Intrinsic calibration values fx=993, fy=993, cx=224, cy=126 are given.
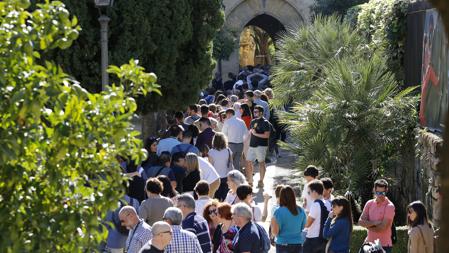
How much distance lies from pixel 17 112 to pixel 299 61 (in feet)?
51.5

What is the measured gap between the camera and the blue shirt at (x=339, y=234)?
1002cm

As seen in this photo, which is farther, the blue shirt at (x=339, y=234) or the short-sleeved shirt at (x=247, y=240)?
the blue shirt at (x=339, y=234)

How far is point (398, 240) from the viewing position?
472 inches

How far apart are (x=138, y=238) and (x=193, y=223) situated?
1.84ft

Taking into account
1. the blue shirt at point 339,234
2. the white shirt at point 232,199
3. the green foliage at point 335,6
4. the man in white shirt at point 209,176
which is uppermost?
the green foliage at point 335,6

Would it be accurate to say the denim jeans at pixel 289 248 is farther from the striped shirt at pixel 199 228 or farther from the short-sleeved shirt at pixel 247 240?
the striped shirt at pixel 199 228

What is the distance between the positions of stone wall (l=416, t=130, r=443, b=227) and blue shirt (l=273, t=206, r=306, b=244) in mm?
1750

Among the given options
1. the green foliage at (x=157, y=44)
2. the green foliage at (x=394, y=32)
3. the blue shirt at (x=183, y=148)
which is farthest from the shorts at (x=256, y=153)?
the blue shirt at (x=183, y=148)

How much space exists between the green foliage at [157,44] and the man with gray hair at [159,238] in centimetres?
744

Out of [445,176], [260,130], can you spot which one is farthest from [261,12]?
[445,176]

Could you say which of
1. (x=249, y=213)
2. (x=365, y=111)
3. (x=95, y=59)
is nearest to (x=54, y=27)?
(x=249, y=213)

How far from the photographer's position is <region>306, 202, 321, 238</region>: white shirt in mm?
10508

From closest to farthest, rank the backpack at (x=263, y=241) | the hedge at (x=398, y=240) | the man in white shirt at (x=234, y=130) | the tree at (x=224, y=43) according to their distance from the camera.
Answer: the backpack at (x=263, y=241) < the hedge at (x=398, y=240) < the man in white shirt at (x=234, y=130) < the tree at (x=224, y=43)

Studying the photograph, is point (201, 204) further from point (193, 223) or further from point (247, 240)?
point (247, 240)
